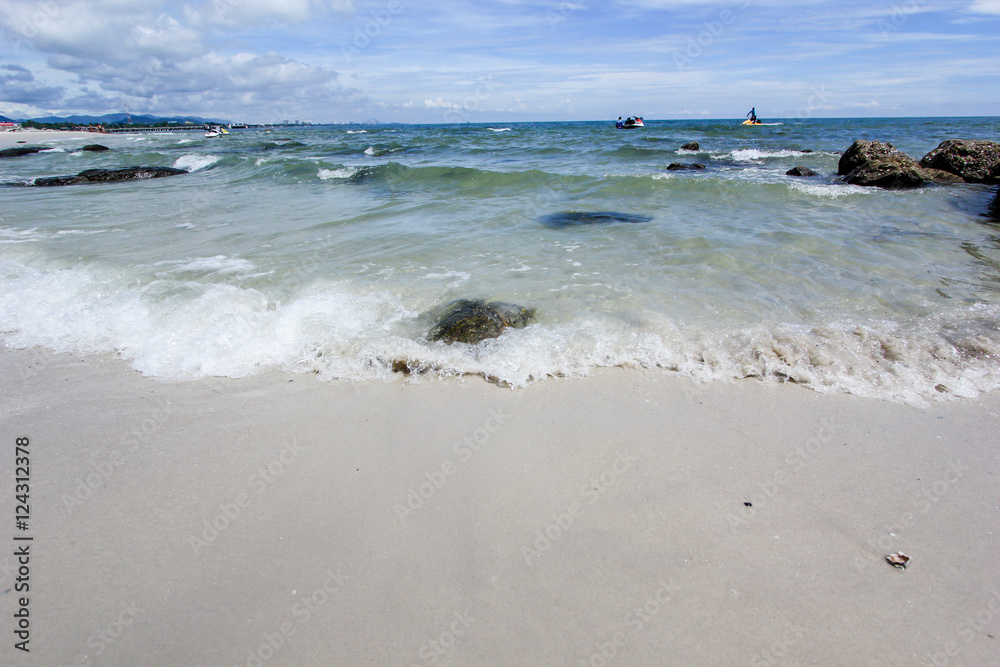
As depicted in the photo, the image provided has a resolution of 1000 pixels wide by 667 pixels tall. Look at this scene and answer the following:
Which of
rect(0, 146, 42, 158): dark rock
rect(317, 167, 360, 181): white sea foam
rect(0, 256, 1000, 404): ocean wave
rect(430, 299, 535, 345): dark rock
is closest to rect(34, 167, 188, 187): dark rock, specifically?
rect(317, 167, 360, 181): white sea foam

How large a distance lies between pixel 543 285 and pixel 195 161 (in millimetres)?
26904

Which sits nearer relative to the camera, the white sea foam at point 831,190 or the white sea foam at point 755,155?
the white sea foam at point 831,190

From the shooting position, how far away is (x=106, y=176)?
18.3 metres

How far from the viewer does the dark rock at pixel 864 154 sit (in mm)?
13914

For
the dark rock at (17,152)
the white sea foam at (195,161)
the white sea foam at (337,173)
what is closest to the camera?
the white sea foam at (337,173)

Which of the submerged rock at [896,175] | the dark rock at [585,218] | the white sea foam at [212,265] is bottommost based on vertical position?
the white sea foam at [212,265]

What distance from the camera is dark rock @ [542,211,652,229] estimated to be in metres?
9.34

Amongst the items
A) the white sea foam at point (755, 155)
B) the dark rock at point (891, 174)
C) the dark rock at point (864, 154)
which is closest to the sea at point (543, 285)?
the dark rock at point (891, 174)

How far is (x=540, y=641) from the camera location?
2.05m

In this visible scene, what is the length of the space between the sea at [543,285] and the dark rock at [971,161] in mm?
1830

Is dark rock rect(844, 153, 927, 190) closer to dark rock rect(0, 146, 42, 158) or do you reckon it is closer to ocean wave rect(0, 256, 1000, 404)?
ocean wave rect(0, 256, 1000, 404)

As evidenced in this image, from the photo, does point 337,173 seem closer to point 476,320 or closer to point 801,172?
point 476,320

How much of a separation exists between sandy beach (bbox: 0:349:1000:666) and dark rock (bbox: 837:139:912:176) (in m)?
13.9

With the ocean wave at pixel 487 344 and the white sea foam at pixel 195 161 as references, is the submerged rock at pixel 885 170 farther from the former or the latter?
the white sea foam at pixel 195 161
